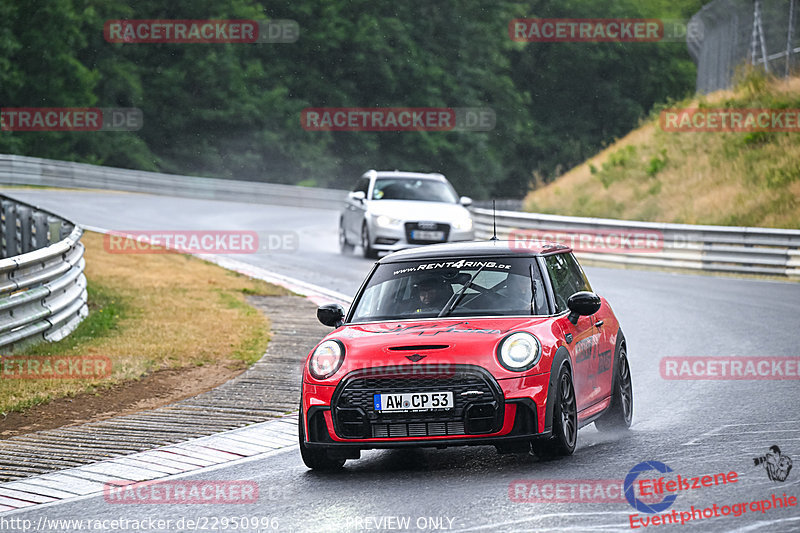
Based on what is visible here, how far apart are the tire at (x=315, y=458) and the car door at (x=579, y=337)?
5.29 feet

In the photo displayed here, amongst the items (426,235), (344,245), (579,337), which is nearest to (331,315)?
(579,337)

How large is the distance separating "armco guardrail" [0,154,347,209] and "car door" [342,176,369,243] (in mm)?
18664

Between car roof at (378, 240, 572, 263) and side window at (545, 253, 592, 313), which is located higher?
car roof at (378, 240, 572, 263)

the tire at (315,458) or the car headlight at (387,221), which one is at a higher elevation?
the car headlight at (387,221)

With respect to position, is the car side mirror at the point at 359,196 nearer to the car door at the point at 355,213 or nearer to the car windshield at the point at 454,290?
the car door at the point at 355,213

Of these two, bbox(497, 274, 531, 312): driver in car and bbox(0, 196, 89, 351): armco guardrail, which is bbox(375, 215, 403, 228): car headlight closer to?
bbox(0, 196, 89, 351): armco guardrail

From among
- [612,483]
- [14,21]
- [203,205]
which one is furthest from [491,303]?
[14,21]

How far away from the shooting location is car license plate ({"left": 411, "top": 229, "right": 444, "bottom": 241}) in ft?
74.8

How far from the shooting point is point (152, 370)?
1202 centimetres

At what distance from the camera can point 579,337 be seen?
8234 mm

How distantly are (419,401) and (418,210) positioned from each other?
16.0m

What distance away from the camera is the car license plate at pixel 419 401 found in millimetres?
7270

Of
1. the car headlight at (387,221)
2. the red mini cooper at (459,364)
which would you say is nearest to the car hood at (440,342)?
the red mini cooper at (459,364)

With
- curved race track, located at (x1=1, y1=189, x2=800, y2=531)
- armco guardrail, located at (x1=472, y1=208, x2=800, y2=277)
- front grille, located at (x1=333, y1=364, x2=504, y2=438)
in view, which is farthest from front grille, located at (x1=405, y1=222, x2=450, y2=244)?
front grille, located at (x1=333, y1=364, x2=504, y2=438)
